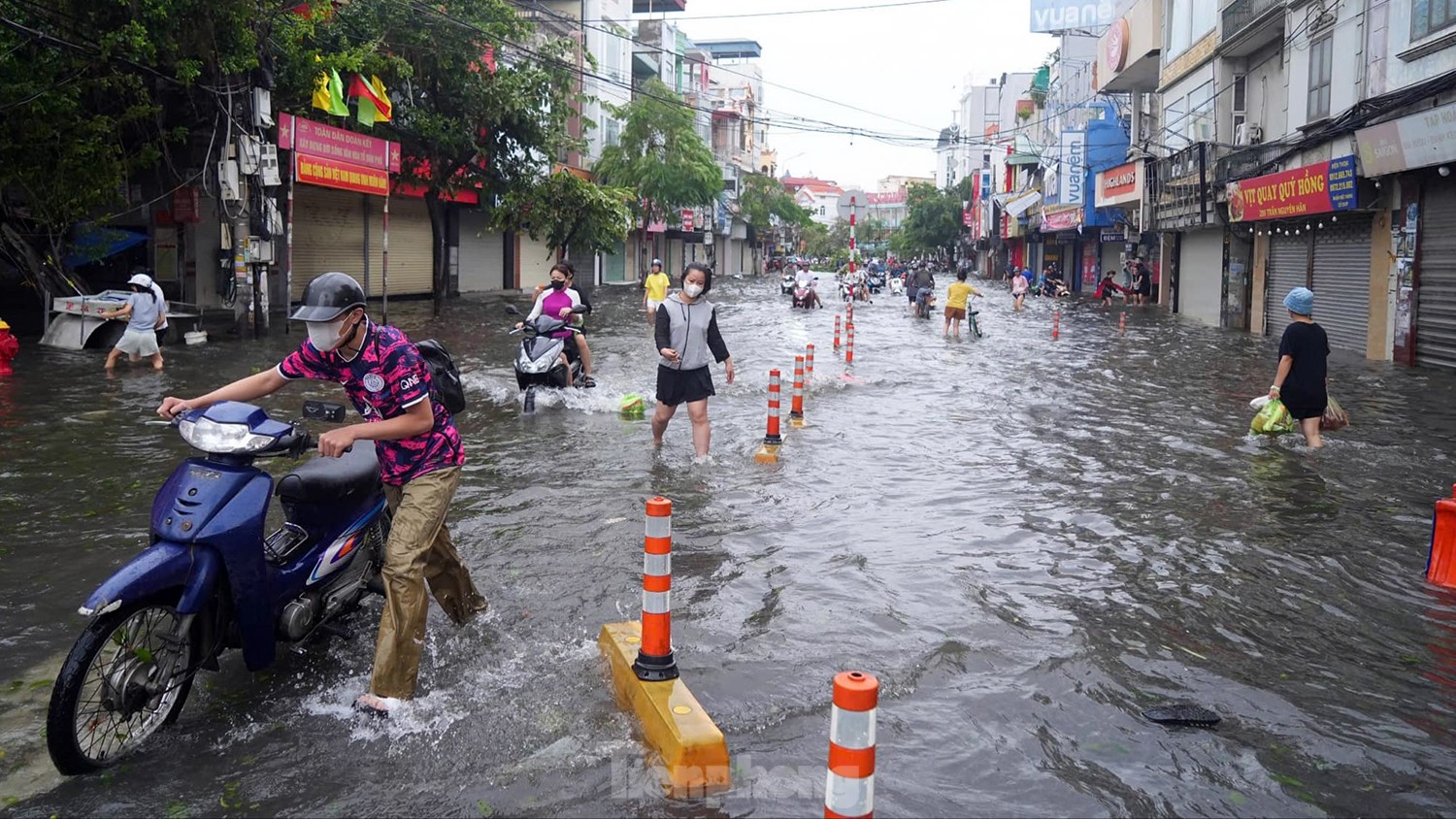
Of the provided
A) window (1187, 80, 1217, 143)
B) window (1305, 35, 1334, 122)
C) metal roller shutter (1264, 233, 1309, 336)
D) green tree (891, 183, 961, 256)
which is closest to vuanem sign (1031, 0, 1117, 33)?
window (1187, 80, 1217, 143)

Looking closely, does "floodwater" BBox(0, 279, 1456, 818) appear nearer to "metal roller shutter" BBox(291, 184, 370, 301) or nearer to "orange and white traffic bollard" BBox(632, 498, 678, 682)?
"orange and white traffic bollard" BBox(632, 498, 678, 682)

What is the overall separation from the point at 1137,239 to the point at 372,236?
2807 centimetres

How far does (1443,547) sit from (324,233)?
2792 cm

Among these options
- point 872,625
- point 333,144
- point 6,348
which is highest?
point 333,144

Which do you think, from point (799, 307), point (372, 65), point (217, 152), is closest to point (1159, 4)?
point (799, 307)

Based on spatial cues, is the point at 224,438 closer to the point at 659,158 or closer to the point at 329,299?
the point at 329,299

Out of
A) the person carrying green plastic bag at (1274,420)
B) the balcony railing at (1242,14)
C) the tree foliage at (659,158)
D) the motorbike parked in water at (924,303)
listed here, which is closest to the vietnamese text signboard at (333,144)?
the motorbike parked in water at (924,303)

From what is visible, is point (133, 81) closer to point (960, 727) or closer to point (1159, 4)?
point (960, 727)

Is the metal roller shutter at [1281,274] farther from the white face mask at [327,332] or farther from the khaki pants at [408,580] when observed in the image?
the white face mask at [327,332]

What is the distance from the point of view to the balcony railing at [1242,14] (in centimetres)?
2423

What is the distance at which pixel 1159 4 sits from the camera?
33750mm

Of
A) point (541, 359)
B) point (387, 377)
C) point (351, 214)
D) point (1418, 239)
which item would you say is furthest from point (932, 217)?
point (387, 377)

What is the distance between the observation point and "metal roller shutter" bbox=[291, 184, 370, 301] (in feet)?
93.7

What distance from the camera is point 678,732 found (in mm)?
4043
